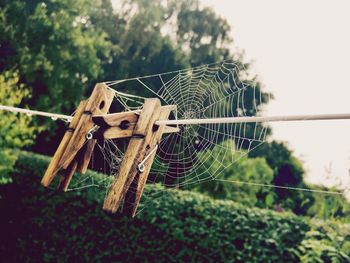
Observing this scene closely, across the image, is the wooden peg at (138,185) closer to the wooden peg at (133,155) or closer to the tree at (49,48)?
the wooden peg at (133,155)

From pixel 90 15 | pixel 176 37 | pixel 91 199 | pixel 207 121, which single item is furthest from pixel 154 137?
pixel 176 37

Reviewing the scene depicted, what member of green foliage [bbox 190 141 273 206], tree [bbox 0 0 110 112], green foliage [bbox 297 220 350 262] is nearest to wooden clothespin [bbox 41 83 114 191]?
green foliage [bbox 297 220 350 262]

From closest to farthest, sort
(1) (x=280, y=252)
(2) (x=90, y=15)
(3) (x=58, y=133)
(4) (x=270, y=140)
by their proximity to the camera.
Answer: (1) (x=280, y=252), (3) (x=58, y=133), (2) (x=90, y=15), (4) (x=270, y=140)

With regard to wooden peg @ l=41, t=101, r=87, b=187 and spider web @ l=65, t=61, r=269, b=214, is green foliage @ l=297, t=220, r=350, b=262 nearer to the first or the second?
spider web @ l=65, t=61, r=269, b=214

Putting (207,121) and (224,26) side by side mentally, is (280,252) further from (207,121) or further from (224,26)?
(224,26)

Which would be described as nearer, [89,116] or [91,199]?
[89,116]

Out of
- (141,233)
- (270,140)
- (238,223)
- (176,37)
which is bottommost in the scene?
(141,233)

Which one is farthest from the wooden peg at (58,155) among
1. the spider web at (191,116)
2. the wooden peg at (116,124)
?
the spider web at (191,116)
